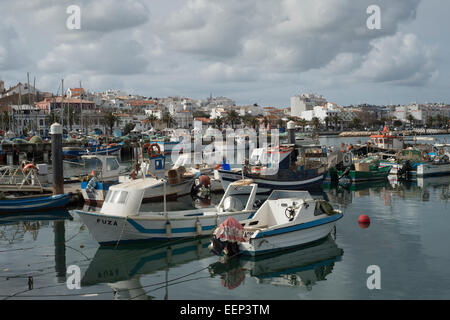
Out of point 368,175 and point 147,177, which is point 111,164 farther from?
point 368,175

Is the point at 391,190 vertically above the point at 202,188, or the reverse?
the point at 202,188

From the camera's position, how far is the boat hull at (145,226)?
1625cm

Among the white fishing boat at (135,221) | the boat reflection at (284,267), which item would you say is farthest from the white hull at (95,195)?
the boat reflection at (284,267)

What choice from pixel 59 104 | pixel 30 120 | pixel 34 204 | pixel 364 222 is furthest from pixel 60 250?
pixel 59 104

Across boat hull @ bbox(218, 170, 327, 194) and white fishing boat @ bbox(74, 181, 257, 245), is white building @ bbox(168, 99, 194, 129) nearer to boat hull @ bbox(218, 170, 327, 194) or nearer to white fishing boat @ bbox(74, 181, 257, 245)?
boat hull @ bbox(218, 170, 327, 194)

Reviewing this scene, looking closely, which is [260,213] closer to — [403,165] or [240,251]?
[240,251]

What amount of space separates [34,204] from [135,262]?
10.5 metres

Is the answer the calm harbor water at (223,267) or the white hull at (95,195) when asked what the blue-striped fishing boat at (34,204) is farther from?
the calm harbor water at (223,267)

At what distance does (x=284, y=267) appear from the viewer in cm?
1480

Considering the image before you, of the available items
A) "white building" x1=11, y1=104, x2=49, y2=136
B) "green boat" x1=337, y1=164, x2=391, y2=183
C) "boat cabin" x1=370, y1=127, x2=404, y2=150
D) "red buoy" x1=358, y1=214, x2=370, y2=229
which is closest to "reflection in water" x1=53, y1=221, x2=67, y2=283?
"red buoy" x1=358, y1=214, x2=370, y2=229

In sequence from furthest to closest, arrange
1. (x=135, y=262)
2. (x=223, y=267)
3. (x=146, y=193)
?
(x=146, y=193), (x=135, y=262), (x=223, y=267)

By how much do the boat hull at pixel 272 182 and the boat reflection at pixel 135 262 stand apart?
1114 centimetres
